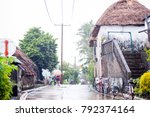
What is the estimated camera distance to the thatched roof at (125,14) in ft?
Answer: 34.5

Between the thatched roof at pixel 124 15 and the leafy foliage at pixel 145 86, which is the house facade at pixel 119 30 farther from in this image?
the leafy foliage at pixel 145 86

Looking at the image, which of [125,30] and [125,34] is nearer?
[125,34]

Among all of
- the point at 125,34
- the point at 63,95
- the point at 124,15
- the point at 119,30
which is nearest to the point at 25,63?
the point at 63,95

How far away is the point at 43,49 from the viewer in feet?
28.1

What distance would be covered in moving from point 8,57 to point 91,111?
50.3 inches

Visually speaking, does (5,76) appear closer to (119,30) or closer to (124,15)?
(119,30)

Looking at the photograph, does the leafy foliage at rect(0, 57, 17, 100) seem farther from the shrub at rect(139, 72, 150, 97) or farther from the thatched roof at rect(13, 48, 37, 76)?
the thatched roof at rect(13, 48, 37, 76)

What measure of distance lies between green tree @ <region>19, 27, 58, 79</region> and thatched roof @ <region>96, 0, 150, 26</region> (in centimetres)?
282

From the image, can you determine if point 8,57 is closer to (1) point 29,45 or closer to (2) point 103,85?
(1) point 29,45

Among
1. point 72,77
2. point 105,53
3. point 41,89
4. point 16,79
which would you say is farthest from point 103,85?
point 72,77

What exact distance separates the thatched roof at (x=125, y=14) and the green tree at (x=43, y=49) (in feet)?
9.24

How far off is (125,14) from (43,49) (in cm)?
351

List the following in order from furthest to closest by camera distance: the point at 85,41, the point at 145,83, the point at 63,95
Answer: the point at 85,41 < the point at 63,95 < the point at 145,83

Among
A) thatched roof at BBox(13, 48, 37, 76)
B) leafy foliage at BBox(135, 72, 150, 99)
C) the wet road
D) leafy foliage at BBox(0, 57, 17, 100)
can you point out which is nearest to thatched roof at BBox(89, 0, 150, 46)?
the wet road
